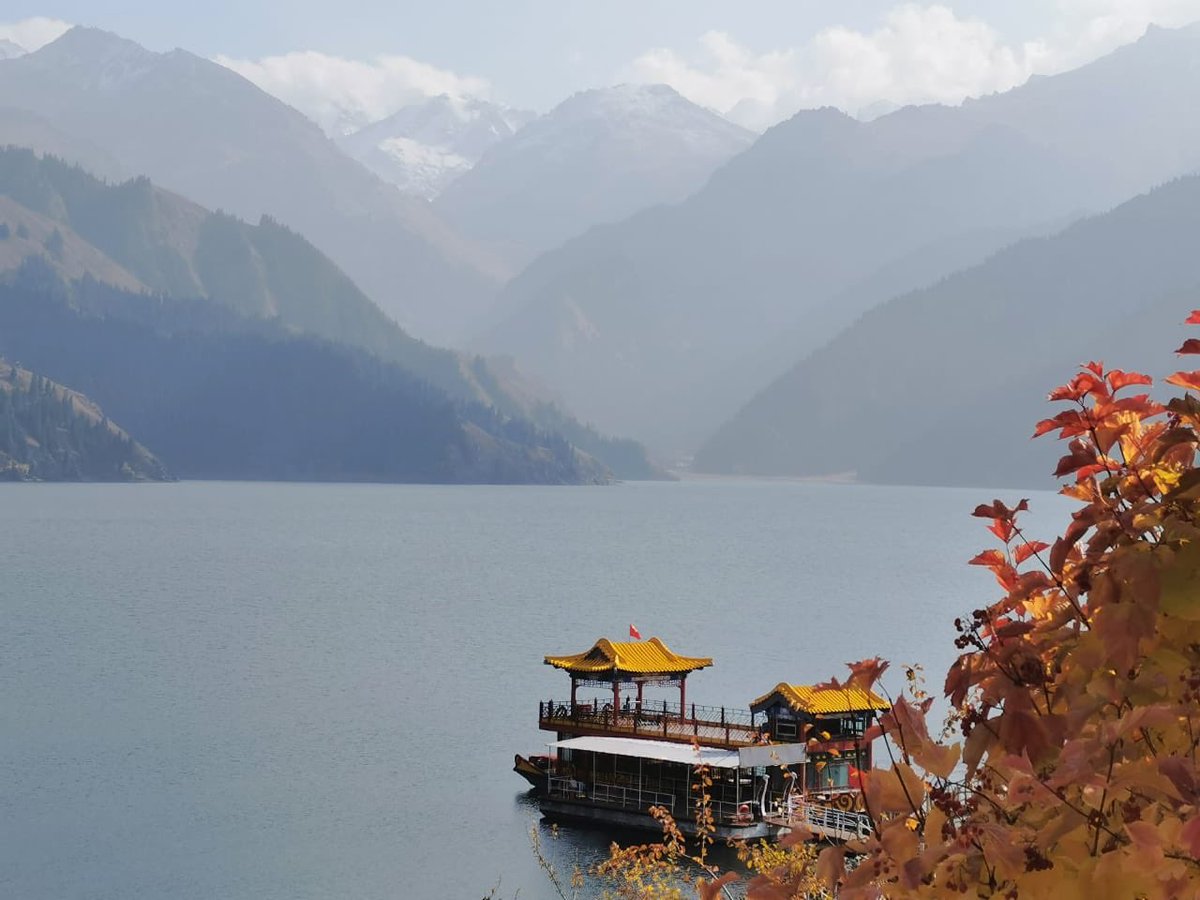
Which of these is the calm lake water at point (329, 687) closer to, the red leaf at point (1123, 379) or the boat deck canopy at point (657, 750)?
the boat deck canopy at point (657, 750)

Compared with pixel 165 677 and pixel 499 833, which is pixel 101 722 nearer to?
pixel 165 677

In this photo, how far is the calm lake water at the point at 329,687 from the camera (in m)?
51.1

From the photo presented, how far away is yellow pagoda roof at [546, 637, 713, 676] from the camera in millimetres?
Answer: 59125

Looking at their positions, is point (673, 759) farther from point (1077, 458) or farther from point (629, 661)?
point (1077, 458)

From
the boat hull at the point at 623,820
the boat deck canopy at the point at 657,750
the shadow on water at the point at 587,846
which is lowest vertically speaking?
the shadow on water at the point at 587,846

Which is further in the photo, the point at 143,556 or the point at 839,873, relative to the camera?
the point at 143,556

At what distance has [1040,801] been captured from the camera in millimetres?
4051

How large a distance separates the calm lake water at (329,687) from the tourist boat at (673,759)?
218cm

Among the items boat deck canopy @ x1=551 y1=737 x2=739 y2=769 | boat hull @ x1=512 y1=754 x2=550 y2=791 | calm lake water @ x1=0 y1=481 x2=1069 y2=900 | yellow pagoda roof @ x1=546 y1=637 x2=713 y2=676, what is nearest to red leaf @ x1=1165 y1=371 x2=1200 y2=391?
calm lake water @ x1=0 y1=481 x2=1069 y2=900

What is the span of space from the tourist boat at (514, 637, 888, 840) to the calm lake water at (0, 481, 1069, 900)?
218 cm

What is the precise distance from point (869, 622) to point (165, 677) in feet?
202

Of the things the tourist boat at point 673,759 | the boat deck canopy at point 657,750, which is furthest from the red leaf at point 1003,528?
the boat deck canopy at point 657,750

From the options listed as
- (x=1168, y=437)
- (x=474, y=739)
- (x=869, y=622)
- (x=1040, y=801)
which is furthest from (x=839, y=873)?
(x=869, y=622)

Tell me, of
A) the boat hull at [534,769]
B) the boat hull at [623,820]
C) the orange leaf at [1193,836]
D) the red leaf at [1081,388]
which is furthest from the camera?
the boat hull at [534,769]
